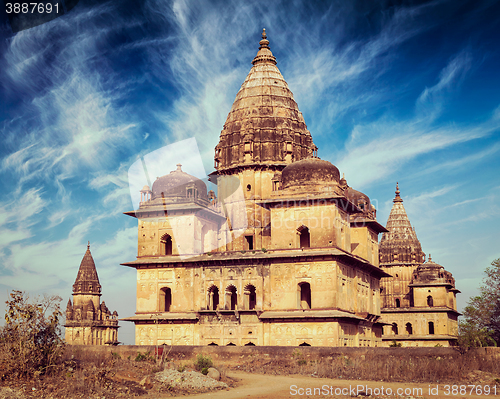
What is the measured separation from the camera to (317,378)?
2642 centimetres

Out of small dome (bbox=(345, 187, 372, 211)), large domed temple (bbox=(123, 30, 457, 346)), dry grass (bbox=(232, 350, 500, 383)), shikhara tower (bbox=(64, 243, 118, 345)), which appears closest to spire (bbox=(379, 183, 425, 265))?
large domed temple (bbox=(123, 30, 457, 346))

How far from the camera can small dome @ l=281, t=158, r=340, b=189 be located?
38719 mm

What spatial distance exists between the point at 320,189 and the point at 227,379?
1542 cm

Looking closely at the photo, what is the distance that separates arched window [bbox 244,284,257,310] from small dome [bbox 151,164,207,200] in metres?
6.60

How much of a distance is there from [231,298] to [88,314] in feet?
83.8

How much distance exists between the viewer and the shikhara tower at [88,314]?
61.2 m

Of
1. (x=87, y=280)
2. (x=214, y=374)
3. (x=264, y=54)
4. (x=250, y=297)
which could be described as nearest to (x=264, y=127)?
(x=264, y=54)

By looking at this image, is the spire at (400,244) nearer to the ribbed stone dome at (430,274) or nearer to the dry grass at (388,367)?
the ribbed stone dome at (430,274)

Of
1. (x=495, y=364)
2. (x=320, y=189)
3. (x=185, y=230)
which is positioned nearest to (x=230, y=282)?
(x=185, y=230)

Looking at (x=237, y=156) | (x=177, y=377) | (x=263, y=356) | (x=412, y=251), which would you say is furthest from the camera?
(x=412, y=251)

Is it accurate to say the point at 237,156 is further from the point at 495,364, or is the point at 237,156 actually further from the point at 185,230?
the point at 495,364

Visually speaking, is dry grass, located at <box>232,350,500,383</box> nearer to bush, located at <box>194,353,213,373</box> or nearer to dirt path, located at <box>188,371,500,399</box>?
dirt path, located at <box>188,371,500,399</box>

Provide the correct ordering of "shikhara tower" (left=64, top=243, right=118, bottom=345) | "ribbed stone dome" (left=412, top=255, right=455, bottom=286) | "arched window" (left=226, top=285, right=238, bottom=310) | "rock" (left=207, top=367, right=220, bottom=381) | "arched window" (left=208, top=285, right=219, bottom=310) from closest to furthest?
1. "rock" (left=207, top=367, right=220, bottom=381)
2. "arched window" (left=226, top=285, right=238, bottom=310)
3. "arched window" (left=208, top=285, right=219, bottom=310)
4. "ribbed stone dome" (left=412, top=255, right=455, bottom=286)
5. "shikhara tower" (left=64, top=243, right=118, bottom=345)

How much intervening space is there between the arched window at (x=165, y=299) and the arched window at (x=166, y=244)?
2.30m
